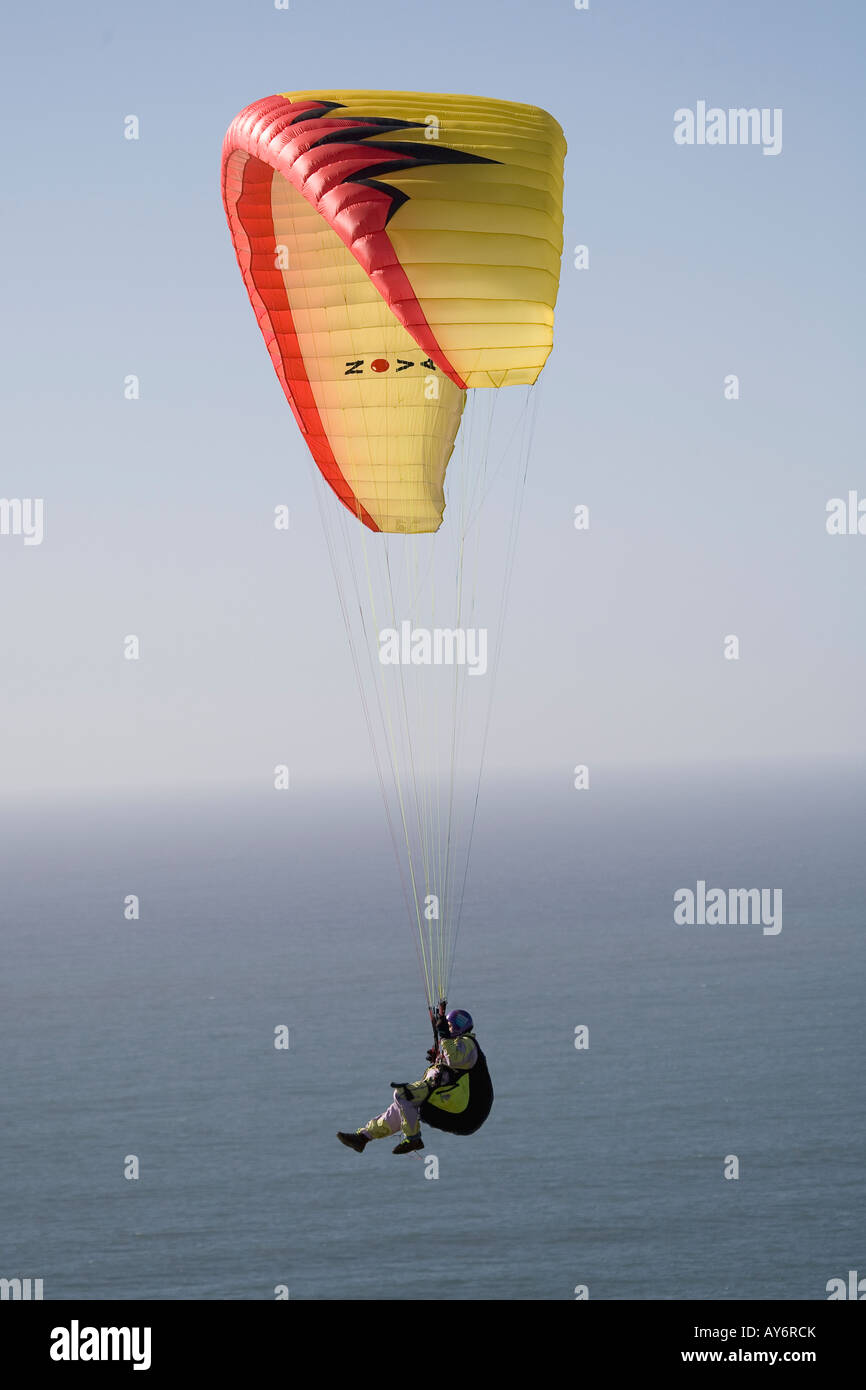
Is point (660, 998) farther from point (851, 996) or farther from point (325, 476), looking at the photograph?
point (325, 476)

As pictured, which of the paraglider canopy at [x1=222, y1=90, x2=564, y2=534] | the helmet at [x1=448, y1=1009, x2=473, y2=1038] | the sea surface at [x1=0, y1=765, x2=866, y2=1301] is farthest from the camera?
the sea surface at [x1=0, y1=765, x2=866, y2=1301]

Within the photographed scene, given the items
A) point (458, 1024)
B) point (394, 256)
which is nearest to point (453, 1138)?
point (458, 1024)

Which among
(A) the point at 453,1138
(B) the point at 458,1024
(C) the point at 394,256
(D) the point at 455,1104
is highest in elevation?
(C) the point at 394,256

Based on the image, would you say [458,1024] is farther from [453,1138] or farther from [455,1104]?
[453,1138]

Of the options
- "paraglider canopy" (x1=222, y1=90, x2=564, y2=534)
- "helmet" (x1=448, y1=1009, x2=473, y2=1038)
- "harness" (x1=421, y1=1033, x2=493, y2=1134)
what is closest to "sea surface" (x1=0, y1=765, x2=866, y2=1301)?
"harness" (x1=421, y1=1033, x2=493, y2=1134)

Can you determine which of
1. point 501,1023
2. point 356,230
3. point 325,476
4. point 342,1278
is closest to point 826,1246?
point 342,1278

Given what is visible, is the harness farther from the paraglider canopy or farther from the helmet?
the paraglider canopy

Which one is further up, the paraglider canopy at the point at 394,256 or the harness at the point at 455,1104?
the paraglider canopy at the point at 394,256

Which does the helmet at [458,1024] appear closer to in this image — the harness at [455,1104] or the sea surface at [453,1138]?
the harness at [455,1104]

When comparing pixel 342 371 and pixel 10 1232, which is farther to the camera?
pixel 10 1232

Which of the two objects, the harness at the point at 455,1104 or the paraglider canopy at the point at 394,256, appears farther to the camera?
the harness at the point at 455,1104

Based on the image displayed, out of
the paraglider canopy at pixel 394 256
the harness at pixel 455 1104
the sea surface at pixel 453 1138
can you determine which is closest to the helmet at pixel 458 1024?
the harness at pixel 455 1104
